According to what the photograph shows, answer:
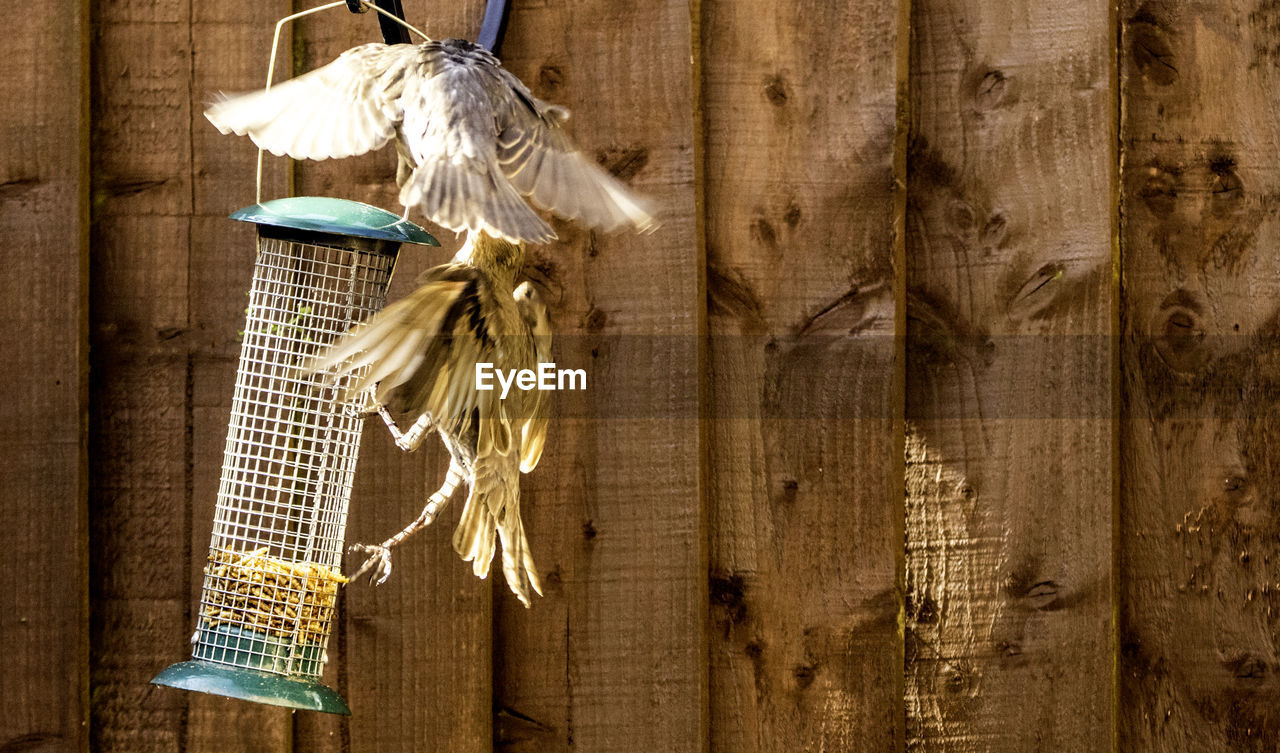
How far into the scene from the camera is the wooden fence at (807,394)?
211 cm

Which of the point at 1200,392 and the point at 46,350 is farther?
the point at 1200,392

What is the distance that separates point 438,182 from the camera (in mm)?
1499

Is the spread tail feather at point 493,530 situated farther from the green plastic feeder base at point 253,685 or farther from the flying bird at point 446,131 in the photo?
the flying bird at point 446,131

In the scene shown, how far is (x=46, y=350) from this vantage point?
2057 mm

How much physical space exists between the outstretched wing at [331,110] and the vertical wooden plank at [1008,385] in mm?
1114

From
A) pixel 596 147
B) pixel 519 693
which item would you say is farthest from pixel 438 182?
pixel 519 693

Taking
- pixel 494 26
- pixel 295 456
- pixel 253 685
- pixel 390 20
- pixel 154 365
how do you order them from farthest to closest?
pixel 154 365, pixel 295 456, pixel 494 26, pixel 390 20, pixel 253 685

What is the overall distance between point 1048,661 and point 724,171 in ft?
3.94

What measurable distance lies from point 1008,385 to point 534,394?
988 mm

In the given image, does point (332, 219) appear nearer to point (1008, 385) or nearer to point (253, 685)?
point (253, 685)

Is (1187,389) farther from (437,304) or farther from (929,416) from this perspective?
(437,304)

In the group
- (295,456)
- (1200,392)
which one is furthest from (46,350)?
(1200,392)

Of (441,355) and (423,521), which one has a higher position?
(441,355)

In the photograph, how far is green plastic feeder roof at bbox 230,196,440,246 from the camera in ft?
4.95
